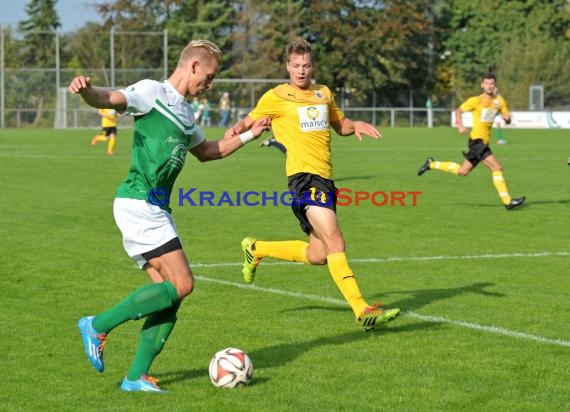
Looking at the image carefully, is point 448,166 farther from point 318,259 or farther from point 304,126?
point 304,126

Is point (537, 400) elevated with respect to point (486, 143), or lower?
lower

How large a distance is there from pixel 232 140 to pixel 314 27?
6909cm

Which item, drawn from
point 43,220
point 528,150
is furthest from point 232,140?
point 528,150

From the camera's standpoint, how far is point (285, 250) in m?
9.20

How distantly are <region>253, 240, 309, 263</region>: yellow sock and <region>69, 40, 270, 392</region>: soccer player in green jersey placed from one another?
2.76 metres

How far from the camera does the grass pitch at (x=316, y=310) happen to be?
6273mm

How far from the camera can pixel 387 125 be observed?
227ft

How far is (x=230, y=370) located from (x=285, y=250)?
293 centimetres

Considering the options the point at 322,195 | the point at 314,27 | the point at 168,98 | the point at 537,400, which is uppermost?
the point at 314,27

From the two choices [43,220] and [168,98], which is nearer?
[168,98]

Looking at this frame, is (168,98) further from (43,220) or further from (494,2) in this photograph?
(494,2)

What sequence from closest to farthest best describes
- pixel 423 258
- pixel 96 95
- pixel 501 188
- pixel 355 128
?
pixel 96 95, pixel 355 128, pixel 423 258, pixel 501 188

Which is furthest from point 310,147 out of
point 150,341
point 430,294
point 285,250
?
point 150,341
